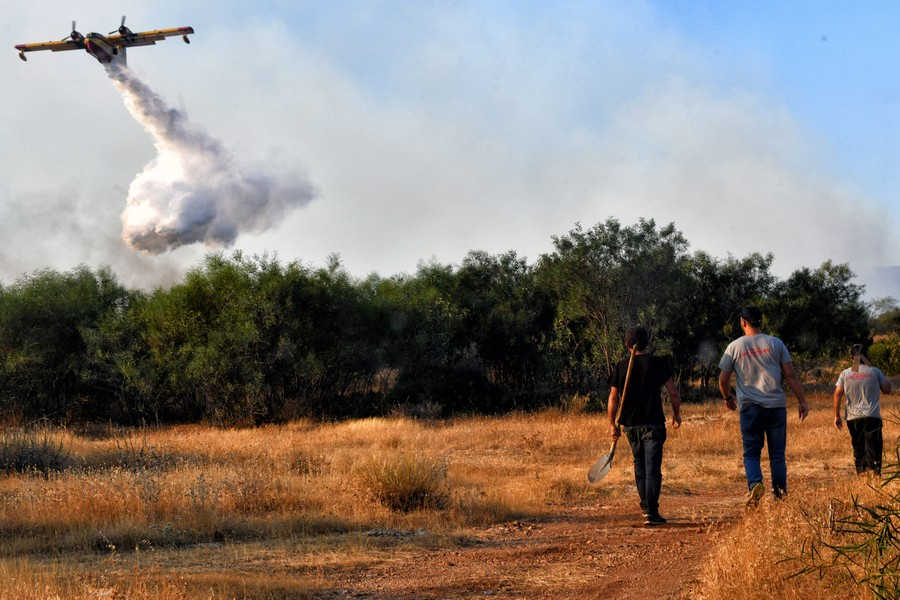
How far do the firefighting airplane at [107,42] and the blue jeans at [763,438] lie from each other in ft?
72.1

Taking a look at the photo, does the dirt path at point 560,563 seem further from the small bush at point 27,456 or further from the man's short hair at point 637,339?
the small bush at point 27,456

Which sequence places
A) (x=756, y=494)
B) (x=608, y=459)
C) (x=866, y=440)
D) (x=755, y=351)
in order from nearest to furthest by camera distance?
(x=756, y=494) → (x=755, y=351) → (x=608, y=459) → (x=866, y=440)

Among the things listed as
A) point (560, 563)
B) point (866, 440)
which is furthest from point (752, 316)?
point (560, 563)

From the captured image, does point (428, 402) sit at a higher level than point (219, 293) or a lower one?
lower

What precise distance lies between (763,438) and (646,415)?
3.57 feet

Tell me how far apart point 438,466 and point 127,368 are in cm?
2135

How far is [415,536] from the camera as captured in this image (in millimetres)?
8266

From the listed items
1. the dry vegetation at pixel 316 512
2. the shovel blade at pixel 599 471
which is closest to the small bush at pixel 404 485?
the dry vegetation at pixel 316 512

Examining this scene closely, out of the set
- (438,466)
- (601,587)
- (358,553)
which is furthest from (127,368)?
(601,587)

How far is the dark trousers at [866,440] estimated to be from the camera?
31.2ft

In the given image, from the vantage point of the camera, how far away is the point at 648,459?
8.12 metres

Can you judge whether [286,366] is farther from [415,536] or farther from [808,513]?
[808,513]

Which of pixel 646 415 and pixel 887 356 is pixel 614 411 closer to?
pixel 646 415

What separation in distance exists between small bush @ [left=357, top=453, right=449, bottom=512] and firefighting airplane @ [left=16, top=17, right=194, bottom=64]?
19.4 m
